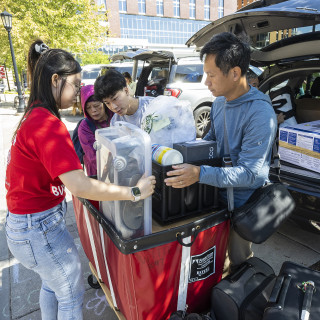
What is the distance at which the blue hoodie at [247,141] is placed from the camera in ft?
4.70

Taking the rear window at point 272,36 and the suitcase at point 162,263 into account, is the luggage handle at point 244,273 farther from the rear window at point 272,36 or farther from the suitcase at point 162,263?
the rear window at point 272,36

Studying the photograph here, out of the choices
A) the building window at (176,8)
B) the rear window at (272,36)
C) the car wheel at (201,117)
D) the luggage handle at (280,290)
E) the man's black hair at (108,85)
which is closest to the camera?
the luggage handle at (280,290)

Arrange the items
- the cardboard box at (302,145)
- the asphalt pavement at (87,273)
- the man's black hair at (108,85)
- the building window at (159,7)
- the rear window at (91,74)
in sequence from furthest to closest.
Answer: the building window at (159,7) < the rear window at (91,74) < the cardboard box at (302,145) < the man's black hair at (108,85) < the asphalt pavement at (87,273)

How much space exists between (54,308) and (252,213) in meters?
1.32

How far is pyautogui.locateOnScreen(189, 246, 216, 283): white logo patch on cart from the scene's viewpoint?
156 cm

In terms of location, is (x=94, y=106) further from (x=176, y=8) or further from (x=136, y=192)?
(x=176, y=8)

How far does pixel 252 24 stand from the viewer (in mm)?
2451

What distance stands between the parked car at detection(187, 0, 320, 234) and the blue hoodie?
3.02ft

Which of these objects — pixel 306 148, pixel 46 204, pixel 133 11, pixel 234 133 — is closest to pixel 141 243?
pixel 46 204

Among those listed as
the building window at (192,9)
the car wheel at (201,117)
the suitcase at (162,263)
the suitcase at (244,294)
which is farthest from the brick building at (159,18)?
the suitcase at (244,294)

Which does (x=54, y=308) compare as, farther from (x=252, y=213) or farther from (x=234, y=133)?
(x=234, y=133)

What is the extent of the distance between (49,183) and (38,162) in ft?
0.47

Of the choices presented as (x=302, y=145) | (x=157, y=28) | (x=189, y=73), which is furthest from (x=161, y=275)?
(x=157, y=28)

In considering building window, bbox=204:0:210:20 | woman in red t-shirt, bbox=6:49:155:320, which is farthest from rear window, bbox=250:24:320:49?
building window, bbox=204:0:210:20
